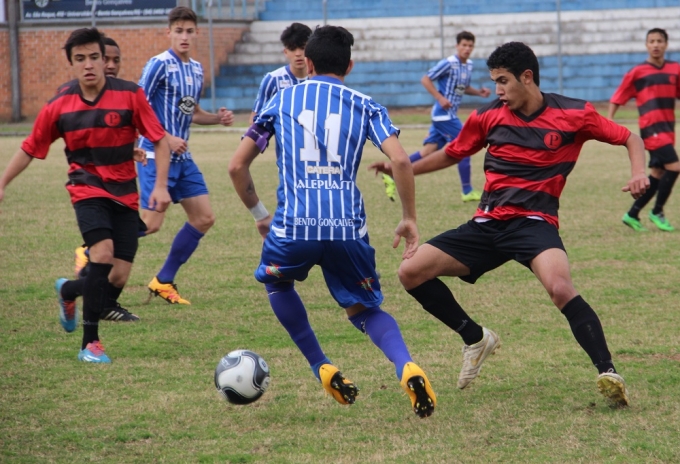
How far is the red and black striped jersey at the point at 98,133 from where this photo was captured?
18.1ft

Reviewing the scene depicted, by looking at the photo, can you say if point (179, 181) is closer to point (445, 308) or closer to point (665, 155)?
point (445, 308)

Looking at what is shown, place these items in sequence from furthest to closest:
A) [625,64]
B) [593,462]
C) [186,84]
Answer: [625,64] → [186,84] → [593,462]

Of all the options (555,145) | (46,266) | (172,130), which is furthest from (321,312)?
(46,266)

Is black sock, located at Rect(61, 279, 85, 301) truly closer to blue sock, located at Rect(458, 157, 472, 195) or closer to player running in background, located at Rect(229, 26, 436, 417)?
player running in background, located at Rect(229, 26, 436, 417)

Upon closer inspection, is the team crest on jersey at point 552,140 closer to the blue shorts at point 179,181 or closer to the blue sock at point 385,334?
the blue sock at point 385,334

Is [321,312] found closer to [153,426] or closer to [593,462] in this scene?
[153,426]

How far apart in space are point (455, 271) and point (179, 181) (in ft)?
9.48

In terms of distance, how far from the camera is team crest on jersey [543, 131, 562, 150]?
486 centimetres

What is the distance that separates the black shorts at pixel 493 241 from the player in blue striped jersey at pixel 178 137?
2671mm

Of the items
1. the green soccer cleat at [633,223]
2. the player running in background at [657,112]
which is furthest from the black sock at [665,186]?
the green soccer cleat at [633,223]

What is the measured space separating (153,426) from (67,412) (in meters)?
0.48

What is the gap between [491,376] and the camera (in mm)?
5102

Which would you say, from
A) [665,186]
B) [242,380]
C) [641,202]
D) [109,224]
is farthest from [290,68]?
[665,186]

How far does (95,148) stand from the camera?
5.59m
